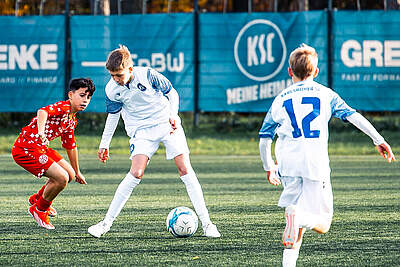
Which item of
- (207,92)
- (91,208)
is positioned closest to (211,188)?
(91,208)

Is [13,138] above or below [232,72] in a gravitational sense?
below

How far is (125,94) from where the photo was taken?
23.7 feet

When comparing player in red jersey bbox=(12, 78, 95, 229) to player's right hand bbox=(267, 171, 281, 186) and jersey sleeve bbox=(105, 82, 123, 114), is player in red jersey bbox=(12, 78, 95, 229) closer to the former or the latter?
jersey sleeve bbox=(105, 82, 123, 114)

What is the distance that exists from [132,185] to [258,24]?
9.86m

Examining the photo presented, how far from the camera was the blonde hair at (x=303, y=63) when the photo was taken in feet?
18.2

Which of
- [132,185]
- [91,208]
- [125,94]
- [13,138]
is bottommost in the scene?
[13,138]

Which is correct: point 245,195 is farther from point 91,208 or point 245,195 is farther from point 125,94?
point 125,94

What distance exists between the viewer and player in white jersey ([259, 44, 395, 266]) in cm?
545

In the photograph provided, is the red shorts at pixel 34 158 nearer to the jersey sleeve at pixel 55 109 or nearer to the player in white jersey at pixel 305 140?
the jersey sleeve at pixel 55 109

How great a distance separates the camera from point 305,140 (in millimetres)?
5465

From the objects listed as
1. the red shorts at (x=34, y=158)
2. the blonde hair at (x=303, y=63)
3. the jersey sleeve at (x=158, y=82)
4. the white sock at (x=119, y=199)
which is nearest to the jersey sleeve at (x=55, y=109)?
the red shorts at (x=34, y=158)

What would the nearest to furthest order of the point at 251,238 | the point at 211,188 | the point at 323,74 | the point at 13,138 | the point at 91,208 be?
the point at 251,238 < the point at 91,208 < the point at 211,188 < the point at 323,74 < the point at 13,138

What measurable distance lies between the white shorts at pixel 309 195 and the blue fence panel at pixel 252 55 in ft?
35.2

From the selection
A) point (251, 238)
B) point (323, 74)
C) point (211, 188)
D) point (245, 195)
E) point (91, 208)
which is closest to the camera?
point (251, 238)
